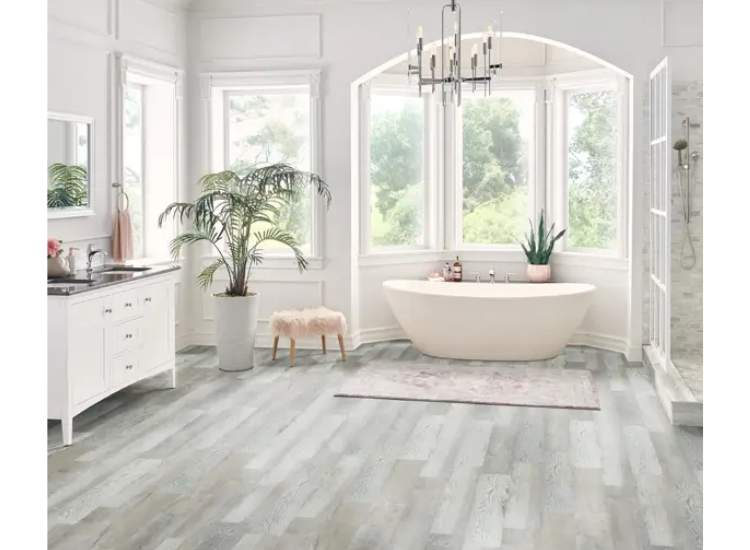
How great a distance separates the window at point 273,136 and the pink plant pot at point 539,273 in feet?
6.43

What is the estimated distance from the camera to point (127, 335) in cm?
Result: 507

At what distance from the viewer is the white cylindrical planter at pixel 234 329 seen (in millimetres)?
6316

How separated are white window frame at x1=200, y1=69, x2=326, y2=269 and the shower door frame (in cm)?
259

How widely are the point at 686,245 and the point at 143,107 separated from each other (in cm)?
435

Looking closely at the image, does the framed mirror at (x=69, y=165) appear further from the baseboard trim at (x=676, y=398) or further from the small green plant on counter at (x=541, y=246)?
the baseboard trim at (x=676, y=398)

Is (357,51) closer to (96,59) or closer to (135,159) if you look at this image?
(135,159)

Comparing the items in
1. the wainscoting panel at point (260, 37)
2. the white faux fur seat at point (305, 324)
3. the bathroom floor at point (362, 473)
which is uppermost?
the wainscoting panel at point (260, 37)

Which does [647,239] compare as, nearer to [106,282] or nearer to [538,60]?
[538,60]

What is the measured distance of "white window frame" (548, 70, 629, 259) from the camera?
23.3 ft

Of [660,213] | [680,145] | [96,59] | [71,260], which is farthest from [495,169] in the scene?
[71,260]

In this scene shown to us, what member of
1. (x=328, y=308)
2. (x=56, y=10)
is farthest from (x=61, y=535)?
(x=328, y=308)

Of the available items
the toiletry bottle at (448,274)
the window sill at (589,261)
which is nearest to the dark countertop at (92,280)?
the toiletry bottle at (448,274)

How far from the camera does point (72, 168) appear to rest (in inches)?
217

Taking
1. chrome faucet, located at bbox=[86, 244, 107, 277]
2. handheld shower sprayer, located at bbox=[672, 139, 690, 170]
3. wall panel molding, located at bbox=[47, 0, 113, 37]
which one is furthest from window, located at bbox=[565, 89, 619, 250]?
chrome faucet, located at bbox=[86, 244, 107, 277]
